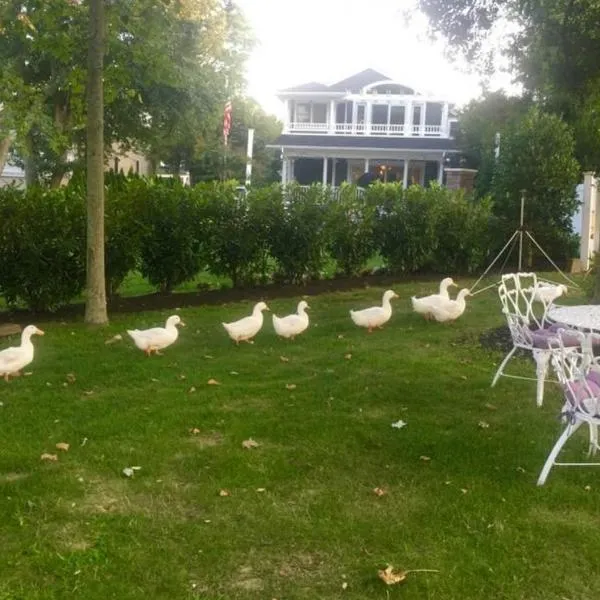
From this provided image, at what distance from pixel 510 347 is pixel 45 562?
5781 mm

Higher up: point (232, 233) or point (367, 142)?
point (367, 142)

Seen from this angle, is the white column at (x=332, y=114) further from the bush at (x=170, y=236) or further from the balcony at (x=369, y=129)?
the bush at (x=170, y=236)

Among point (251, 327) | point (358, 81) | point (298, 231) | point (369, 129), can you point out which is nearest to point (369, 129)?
point (369, 129)

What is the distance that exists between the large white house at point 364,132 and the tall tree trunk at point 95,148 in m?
31.6

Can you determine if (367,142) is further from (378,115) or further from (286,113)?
(286,113)

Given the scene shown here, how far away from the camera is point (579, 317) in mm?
5480

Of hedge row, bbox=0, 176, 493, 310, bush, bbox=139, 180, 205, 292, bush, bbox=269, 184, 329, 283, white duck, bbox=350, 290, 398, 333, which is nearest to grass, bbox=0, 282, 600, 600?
white duck, bbox=350, 290, 398, 333

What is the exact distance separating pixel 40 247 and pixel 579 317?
6.68 metres

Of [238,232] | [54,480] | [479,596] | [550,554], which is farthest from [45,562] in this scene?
[238,232]

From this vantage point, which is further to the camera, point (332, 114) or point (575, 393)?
point (332, 114)

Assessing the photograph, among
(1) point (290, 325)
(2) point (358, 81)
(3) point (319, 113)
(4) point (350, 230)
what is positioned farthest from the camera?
(2) point (358, 81)

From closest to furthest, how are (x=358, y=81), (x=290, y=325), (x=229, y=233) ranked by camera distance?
(x=290, y=325) < (x=229, y=233) < (x=358, y=81)

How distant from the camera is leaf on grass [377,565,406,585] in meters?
3.42

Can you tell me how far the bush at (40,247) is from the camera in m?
9.44
